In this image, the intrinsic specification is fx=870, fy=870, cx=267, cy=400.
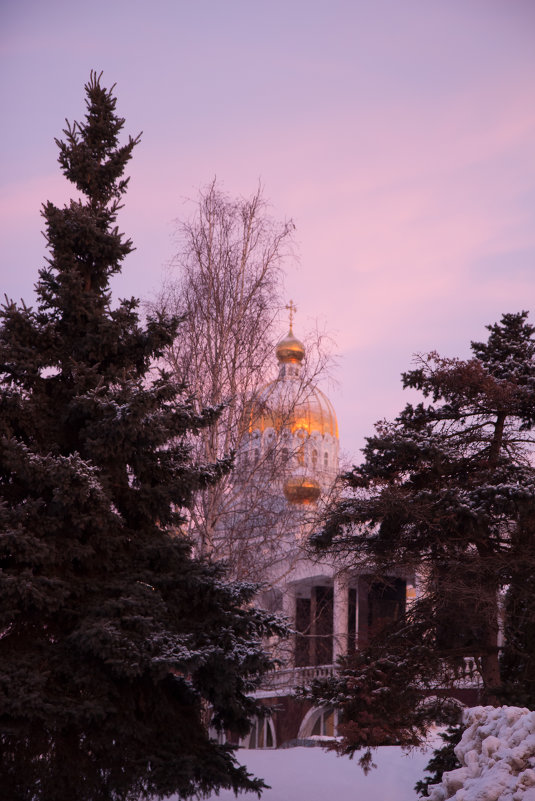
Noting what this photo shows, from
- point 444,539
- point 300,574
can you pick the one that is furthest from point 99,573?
point 300,574

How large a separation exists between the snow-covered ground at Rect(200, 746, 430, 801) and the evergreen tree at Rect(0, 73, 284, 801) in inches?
99.9

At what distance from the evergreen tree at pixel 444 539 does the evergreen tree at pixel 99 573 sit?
1.73m

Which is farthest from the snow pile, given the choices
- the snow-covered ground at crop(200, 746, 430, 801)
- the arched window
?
the arched window

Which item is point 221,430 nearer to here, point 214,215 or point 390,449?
point 214,215

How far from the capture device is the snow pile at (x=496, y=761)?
185 inches

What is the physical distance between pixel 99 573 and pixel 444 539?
3.90 meters

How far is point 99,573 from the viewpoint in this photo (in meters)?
8.33

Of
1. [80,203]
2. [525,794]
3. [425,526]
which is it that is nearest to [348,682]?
[425,526]

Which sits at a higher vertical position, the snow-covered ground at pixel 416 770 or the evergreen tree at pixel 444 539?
the evergreen tree at pixel 444 539

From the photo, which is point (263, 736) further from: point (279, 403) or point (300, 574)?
point (279, 403)

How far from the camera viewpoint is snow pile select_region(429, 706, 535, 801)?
15.4 ft

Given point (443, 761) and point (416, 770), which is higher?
point (443, 761)

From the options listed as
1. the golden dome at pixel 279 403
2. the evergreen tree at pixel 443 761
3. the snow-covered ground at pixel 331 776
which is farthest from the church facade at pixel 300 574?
the evergreen tree at pixel 443 761

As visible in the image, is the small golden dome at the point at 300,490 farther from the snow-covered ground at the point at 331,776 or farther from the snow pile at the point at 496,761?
the snow pile at the point at 496,761
